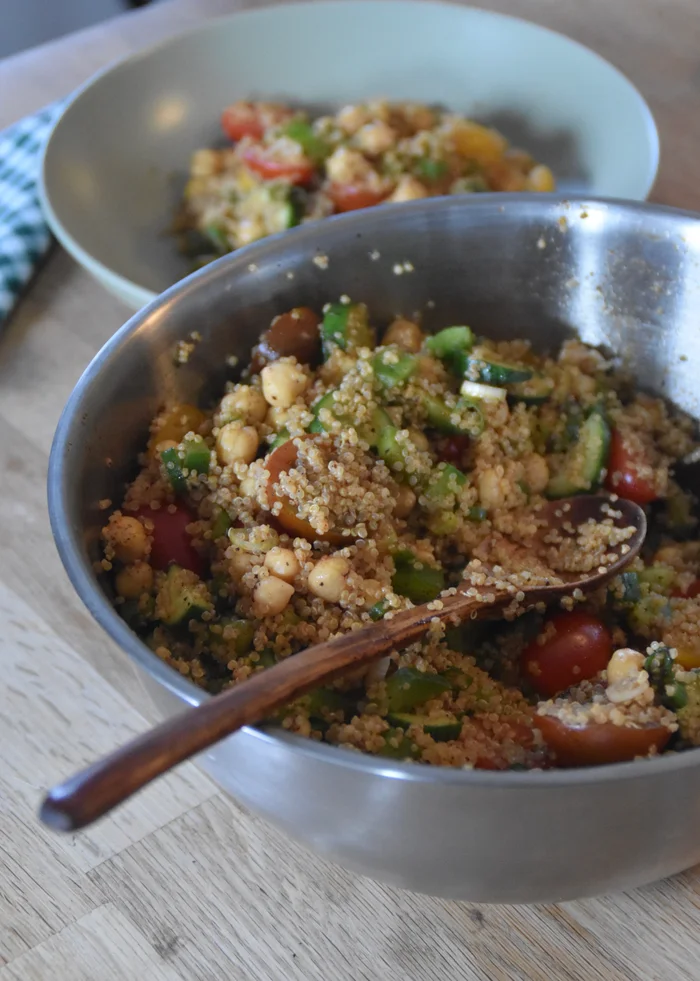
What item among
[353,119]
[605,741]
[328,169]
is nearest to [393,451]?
[605,741]

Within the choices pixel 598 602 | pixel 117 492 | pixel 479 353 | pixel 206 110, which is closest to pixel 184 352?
pixel 117 492

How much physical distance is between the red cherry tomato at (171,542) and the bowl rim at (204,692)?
13 cm

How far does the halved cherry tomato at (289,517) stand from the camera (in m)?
0.95

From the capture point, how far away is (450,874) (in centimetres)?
74

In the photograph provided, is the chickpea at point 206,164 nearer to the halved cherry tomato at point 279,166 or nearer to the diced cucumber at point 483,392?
the halved cherry tomato at point 279,166

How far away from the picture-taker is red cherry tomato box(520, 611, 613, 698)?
0.92 meters

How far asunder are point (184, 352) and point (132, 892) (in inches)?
21.8

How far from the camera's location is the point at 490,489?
101 cm

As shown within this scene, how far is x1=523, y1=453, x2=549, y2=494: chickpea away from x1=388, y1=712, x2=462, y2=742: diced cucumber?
1.06 feet

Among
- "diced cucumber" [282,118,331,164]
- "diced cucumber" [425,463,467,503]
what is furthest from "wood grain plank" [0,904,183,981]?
"diced cucumber" [282,118,331,164]

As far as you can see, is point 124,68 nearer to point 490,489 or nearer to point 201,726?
point 490,489

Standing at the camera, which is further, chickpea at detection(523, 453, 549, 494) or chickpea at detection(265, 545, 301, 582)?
chickpea at detection(523, 453, 549, 494)

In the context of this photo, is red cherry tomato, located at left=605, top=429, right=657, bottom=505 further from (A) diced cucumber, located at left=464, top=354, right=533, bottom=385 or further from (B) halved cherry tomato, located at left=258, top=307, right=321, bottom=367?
(B) halved cherry tomato, located at left=258, top=307, right=321, bottom=367

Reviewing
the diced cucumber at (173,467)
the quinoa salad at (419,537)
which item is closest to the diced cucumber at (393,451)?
the quinoa salad at (419,537)
